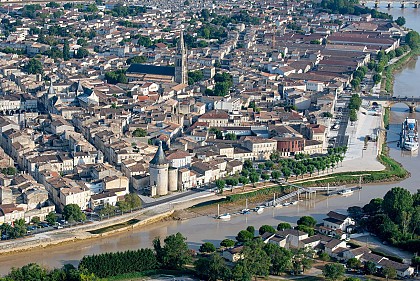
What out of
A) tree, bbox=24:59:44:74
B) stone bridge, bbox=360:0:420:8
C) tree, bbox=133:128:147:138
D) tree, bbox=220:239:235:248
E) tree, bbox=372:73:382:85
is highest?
stone bridge, bbox=360:0:420:8

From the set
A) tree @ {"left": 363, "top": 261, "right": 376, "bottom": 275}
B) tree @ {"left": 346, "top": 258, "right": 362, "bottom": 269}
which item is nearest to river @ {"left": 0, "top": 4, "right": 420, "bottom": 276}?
tree @ {"left": 346, "top": 258, "right": 362, "bottom": 269}

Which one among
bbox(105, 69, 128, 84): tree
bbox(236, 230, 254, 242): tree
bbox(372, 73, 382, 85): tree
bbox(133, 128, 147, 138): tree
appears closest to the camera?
bbox(236, 230, 254, 242): tree

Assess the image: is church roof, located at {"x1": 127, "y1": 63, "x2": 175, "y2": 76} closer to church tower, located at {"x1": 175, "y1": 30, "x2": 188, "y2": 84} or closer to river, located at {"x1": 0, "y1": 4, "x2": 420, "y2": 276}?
church tower, located at {"x1": 175, "y1": 30, "x2": 188, "y2": 84}

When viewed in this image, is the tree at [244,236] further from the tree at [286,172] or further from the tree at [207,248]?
the tree at [286,172]

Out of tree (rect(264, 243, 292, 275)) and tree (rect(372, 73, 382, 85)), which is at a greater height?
tree (rect(372, 73, 382, 85))

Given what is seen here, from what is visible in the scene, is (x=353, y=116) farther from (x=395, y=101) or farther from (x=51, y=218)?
A: (x=51, y=218)

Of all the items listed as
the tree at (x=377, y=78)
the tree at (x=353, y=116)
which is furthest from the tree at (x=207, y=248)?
the tree at (x=377, y=78)
